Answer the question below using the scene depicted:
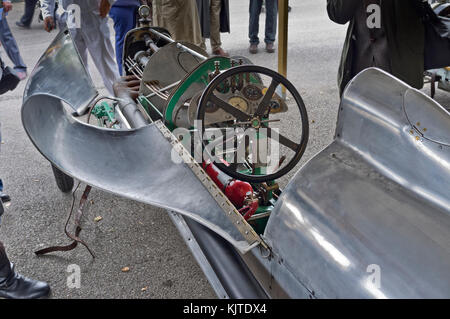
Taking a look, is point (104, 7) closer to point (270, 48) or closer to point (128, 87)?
point (128, 87)

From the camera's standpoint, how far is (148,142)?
2.13m

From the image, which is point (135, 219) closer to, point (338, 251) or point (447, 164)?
point (338, 251)

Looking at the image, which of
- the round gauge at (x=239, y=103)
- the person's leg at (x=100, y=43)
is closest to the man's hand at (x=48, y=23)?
the person's leg at (x=100, y=43)

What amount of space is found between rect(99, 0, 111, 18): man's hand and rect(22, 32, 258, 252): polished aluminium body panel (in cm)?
208

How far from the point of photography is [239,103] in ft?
6.45

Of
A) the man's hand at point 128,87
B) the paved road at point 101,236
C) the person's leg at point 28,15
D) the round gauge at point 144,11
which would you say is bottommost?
the paved road at point 101,236

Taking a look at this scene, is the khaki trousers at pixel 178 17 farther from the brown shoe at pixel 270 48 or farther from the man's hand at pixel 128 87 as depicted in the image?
the brown shoe at pixel 270 48

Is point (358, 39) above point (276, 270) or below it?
above

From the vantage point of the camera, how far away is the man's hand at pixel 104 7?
4267 millimetres

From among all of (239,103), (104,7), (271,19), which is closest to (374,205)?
(239,103)

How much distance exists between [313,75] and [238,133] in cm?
387

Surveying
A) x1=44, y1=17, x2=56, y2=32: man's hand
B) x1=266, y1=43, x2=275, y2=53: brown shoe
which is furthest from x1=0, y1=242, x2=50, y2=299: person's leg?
x1=266, y1=43, x2=275, y2=53: brown shoe

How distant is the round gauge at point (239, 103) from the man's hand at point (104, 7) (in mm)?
3014
